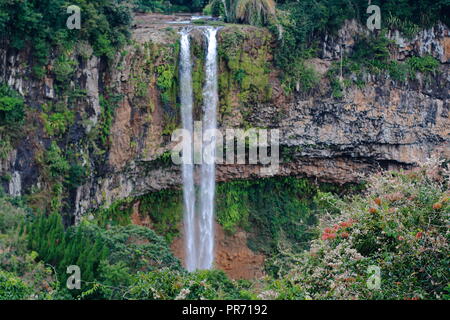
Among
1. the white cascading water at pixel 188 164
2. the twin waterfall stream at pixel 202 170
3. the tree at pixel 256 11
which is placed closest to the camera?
the white cascading water at pixel 188 164

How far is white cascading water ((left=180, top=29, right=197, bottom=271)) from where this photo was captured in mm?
16891

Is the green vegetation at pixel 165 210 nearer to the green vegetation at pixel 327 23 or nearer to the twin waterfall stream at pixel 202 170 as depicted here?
the twin waterfall stream at pixel 202 170

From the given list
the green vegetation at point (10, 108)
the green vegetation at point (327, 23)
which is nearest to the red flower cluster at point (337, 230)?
the green vegetation at point (10, 108)

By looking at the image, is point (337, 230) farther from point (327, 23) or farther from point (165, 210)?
point (327, 23)

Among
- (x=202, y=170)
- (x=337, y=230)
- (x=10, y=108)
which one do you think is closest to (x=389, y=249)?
(x=337, y=230)

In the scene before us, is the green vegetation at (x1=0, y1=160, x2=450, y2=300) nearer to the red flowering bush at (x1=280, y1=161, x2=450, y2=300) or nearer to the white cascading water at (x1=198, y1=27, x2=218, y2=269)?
the red flowering bush at (x1=280, y1=161, x2=450, y2=300)

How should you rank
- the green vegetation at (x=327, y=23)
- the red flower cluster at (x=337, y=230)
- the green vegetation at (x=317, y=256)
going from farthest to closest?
1. the green vegetation at (x=327, y=23)
2. the red flower cluster at (x=337, y=230)
3. the green vegetation at (x=317, y=256)

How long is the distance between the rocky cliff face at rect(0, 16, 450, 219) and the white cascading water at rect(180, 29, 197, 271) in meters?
0.29

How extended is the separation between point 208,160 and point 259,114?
2321mm

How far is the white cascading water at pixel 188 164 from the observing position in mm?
16891

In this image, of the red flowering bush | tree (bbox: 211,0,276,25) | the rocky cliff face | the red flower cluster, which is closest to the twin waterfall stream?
the rocky cliff face

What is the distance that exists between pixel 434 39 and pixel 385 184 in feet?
40.2

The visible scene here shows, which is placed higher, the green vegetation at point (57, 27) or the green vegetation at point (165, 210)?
the green vegetation at point (57, 27)

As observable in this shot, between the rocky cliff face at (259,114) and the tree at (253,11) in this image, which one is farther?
the tree at (253,11)
